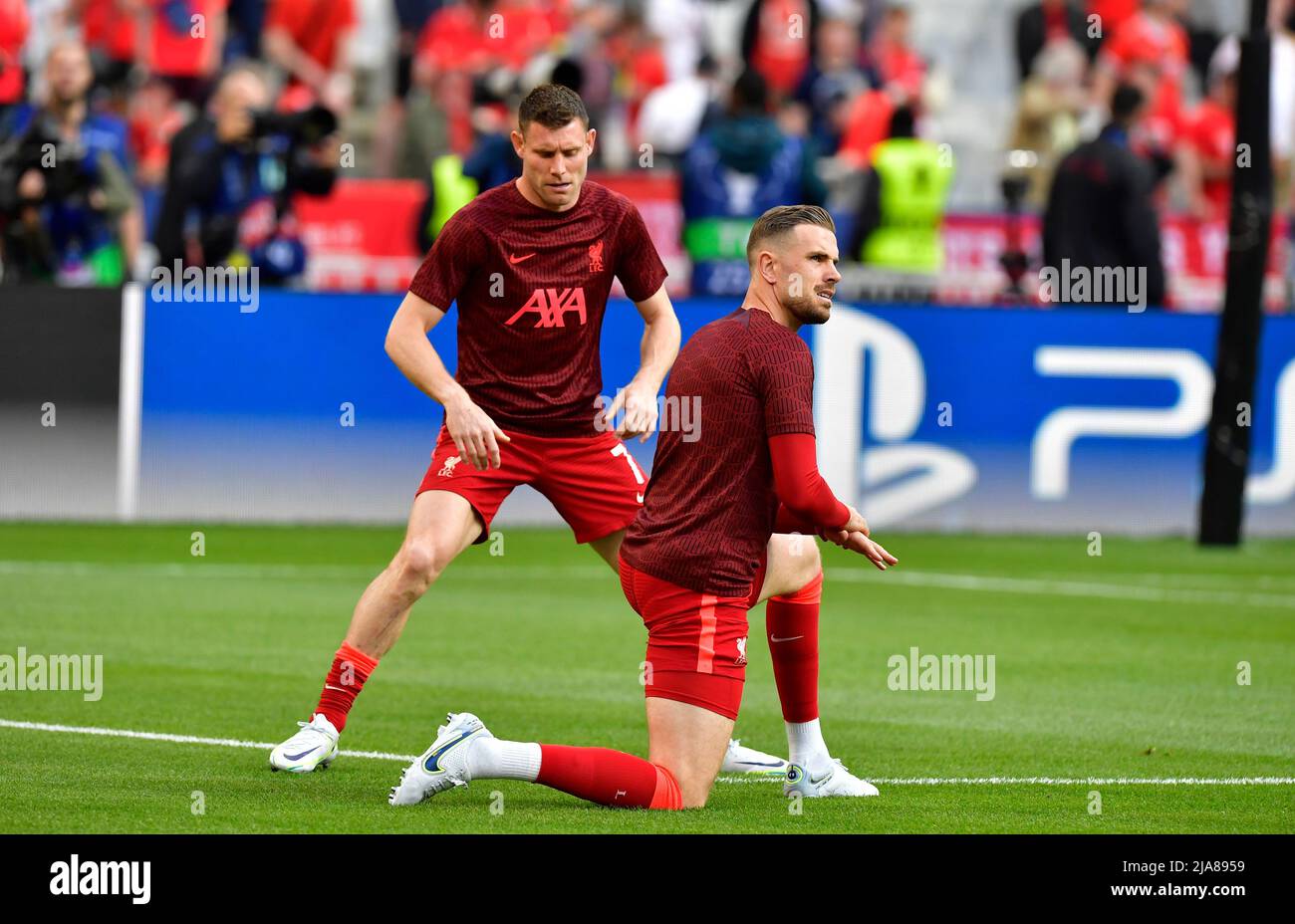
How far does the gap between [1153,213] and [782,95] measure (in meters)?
6.35

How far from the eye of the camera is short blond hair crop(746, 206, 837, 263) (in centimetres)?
789

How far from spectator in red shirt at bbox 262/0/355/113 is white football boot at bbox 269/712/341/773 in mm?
15946

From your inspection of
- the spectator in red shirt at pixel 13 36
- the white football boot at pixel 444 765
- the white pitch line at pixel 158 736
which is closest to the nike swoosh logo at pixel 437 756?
the white football boot at pixel 444 765

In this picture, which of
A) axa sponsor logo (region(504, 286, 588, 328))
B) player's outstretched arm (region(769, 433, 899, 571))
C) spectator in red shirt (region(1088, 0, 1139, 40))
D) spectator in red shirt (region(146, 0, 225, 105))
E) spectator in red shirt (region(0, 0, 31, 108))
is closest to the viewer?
player's outstretched arm (region(769, 433, 899, 571))

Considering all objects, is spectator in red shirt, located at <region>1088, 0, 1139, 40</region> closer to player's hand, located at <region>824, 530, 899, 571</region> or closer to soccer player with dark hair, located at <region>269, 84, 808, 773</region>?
soccer player with dark hair, located at <region>269, 84, 808, 773</region>

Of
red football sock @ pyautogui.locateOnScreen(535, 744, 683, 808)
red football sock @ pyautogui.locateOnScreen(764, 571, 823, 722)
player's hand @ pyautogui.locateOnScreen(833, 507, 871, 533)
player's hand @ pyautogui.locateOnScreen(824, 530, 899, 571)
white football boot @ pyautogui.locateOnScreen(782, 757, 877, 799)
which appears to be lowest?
white football boot @ pyautogui.locateOnScreen(782, 757, 877, 799)

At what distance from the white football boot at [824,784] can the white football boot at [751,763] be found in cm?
52

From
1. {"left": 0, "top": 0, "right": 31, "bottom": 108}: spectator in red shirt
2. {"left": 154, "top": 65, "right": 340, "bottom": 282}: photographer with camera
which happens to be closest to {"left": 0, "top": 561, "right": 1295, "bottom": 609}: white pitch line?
{"left": 154, "top": 65, "right": 340, "bottom": 282}: photographer with camera

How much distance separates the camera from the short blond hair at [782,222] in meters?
7.89

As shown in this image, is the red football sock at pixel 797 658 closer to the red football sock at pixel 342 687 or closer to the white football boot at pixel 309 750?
the red football sock at pixel 342 687

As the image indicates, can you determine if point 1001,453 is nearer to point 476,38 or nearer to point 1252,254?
point 1252,254

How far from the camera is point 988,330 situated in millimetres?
18219

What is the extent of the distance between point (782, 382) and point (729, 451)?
0.29 m
